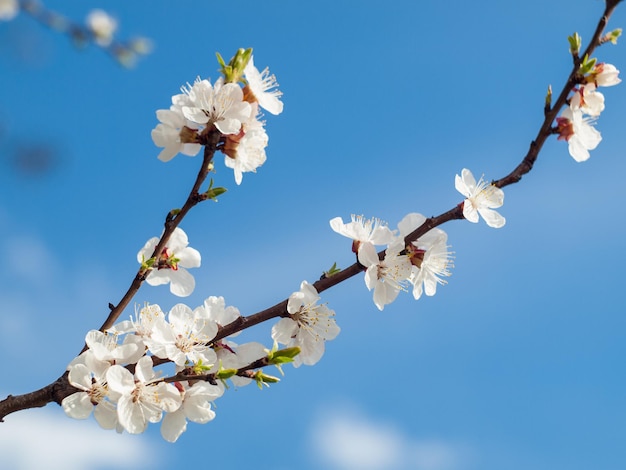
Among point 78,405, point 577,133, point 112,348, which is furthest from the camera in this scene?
point 577,133

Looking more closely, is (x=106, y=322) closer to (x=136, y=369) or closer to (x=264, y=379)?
(x=136, y=369)

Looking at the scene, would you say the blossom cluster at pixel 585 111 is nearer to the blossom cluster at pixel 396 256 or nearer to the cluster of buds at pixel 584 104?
the cluster of buds at pixel 584 104

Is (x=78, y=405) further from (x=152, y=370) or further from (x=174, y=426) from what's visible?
(x=174, y=426)

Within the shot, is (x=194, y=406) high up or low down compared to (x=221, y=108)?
down

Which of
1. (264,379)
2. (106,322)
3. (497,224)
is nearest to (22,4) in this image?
(106,322)

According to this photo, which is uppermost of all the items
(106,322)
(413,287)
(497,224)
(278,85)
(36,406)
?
(278,85)

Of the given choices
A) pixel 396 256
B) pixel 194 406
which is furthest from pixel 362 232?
pixel 194 406

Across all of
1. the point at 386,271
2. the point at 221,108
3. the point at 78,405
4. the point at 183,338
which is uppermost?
the point at 221,108
